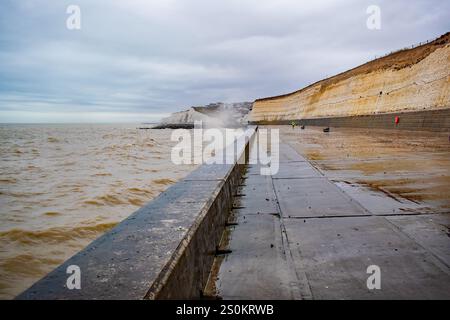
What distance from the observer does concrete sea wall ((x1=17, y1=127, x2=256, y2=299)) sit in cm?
142

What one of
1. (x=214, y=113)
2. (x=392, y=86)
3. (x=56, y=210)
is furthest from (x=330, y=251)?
(x=214, y=113)

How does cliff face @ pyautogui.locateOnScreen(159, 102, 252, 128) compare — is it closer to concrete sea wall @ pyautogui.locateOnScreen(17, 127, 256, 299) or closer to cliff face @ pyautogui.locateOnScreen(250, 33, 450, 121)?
cliff face @ pyautogui.locateOnScreen(250, 33, 450, 121)

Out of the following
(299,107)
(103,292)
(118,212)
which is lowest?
(118,212)

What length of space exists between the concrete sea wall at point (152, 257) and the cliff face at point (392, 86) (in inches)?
790

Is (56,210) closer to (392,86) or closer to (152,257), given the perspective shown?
(152,257)

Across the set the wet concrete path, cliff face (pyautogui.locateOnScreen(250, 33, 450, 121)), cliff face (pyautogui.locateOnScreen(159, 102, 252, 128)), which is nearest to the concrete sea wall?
the wet concrete path

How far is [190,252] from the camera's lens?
198cm

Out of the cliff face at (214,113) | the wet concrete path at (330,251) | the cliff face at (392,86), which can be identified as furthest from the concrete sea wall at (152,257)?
the cliff face at (214,113)

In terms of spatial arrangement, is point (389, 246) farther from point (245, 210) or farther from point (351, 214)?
point (245, 210)

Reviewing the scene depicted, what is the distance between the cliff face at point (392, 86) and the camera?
2069cm

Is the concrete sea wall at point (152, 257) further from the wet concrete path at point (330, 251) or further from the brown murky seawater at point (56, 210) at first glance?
the brown murky seawater at point (56, 210)

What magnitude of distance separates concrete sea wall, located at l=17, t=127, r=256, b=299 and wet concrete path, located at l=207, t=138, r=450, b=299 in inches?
12.2

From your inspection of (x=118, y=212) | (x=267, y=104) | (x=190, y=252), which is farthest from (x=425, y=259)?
(x=267, y=104)

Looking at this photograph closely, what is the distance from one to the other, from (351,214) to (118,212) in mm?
4482
